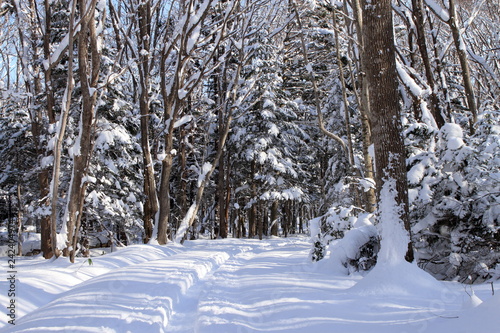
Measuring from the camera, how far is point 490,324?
8.00ft

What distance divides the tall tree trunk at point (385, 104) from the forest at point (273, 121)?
20 millimetres

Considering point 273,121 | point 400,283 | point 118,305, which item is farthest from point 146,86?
point 400,283

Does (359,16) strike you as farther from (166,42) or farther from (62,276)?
(62,276)

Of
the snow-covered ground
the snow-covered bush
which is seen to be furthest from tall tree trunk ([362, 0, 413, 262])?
the snow-covered bush

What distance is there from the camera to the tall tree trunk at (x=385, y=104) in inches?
203

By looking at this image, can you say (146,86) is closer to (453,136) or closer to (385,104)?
(385,104)

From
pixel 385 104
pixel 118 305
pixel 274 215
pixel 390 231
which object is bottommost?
pixel 118 305

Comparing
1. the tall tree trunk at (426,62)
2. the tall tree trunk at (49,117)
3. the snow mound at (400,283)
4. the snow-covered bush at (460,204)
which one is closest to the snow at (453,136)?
the snow-covered bush at (460,204)

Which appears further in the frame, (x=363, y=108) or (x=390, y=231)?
(x=363, y=108)

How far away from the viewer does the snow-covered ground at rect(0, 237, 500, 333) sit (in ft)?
11.1

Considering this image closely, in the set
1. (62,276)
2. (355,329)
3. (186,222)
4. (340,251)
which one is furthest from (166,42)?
(355,329)

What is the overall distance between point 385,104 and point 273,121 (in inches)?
643

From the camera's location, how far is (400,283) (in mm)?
4613

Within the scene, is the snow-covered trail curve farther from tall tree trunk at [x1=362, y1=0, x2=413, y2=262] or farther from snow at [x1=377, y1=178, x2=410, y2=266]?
tall tree trunk at [x1=362, y1=0, x2=413, y2=262]
